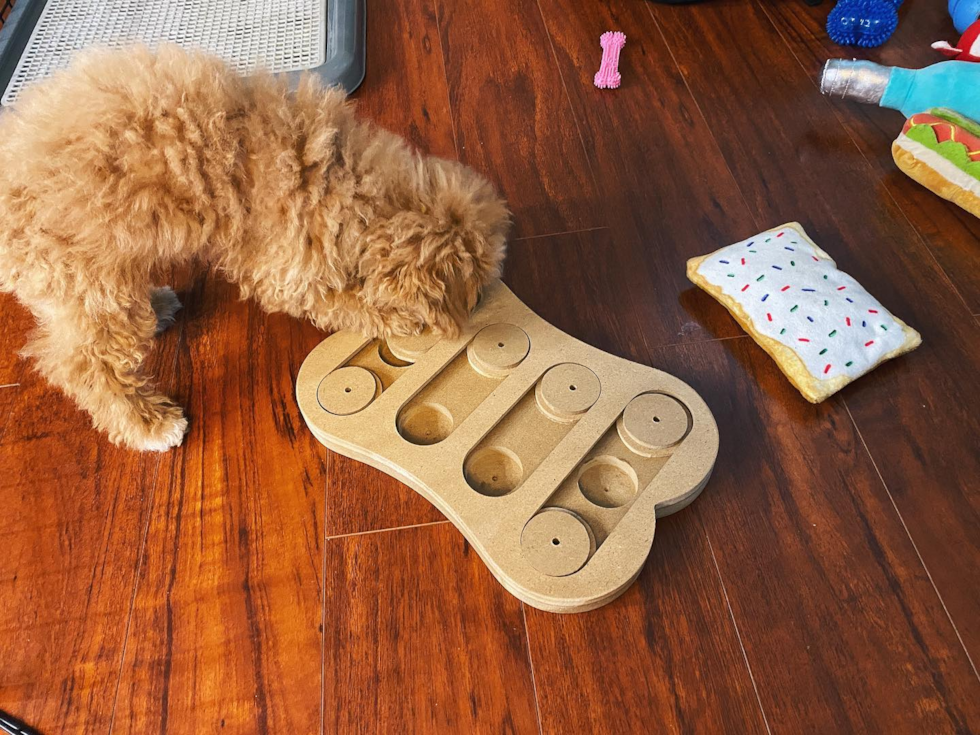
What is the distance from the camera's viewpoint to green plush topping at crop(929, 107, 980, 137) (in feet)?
4.44

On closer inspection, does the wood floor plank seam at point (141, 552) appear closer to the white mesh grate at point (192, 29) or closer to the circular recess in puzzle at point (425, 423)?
the circular recess in puzzle at point (425, 423)

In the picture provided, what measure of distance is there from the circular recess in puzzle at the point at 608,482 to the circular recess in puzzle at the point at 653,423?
0.13 feet

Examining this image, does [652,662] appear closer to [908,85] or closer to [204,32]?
[908,85]

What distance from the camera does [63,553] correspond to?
105 cm

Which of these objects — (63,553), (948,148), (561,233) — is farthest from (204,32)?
(948,148)

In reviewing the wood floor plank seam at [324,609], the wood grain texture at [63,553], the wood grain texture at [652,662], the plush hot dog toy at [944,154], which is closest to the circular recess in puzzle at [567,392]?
the wood grain texture at [652,662]

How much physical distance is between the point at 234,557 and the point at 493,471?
41 cm

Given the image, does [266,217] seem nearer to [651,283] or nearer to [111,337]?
[111,337]

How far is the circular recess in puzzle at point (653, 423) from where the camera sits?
41.3 inches

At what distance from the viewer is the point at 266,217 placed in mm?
933

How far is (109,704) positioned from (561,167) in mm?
1274

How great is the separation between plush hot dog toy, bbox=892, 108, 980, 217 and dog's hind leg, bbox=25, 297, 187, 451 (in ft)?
4.84

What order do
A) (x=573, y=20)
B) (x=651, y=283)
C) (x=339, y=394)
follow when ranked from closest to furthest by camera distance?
1. (x=339, y=394)
2. (x=651, y=283)
3. (x=573, y=20)

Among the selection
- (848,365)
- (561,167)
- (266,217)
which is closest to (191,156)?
(266,217)
